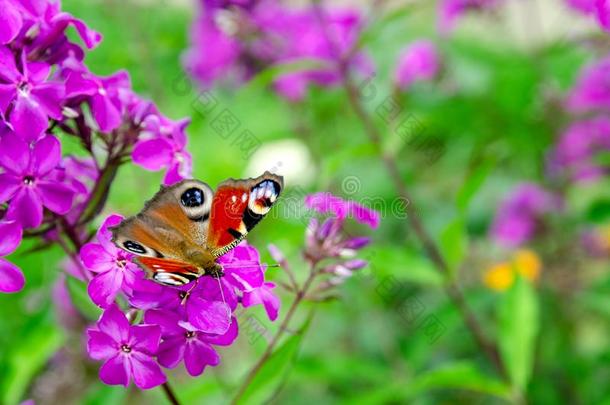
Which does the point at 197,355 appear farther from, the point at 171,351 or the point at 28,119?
the point at 28,119

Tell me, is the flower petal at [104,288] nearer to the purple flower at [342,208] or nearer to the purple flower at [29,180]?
the purple flower at [29,180]

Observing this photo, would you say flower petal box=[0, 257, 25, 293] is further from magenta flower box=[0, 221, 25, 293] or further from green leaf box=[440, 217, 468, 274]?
green leaf box=[440, 217, 468, 274]

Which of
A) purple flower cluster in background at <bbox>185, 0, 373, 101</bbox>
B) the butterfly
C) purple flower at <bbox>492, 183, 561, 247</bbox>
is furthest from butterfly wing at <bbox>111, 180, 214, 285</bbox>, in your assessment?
purple flower at <bbox>492, 183, 561, 247</bbox>

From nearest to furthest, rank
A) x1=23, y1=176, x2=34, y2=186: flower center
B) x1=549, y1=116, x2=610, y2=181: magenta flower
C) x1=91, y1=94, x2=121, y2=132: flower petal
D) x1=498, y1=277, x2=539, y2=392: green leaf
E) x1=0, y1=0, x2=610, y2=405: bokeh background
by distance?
x1=23, y1=176, x2=34, y2=186: flower center, x1=91, y1=94, x2=121, y2=132: flower petal, x1=498, y1=277, x2=539, y2=392: green leaf, x1=0, y1=0, x2=610, y2=405: bokeh background, x1=549, y1=116, x2=610, y2=181: magenta flower

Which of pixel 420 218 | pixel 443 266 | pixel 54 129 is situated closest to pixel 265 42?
pixel 420 218

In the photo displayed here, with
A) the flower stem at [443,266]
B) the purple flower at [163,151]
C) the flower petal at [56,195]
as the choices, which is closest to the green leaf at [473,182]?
the flower stem at [443,266]
